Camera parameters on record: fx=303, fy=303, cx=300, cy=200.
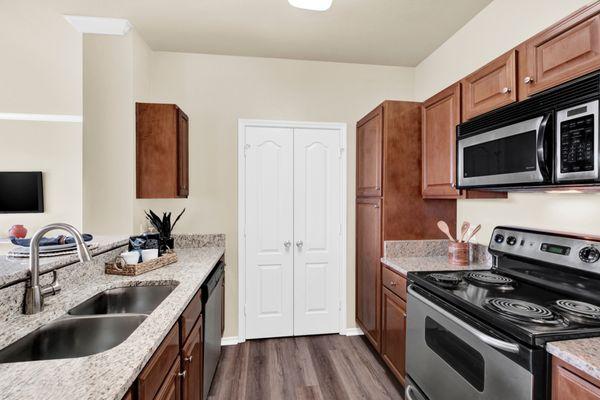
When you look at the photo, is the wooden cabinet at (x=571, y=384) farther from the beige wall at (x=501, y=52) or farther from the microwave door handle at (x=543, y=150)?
the beige wall at (x=501, y=52)

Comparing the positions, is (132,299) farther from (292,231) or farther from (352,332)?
(352,332)

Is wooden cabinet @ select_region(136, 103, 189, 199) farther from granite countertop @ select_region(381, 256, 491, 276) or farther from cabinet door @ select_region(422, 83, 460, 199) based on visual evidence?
cabinet door @ select_region(422, 83, 460, 199)

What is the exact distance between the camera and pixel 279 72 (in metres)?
2.89

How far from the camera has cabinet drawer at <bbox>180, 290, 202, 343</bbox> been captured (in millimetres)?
1413

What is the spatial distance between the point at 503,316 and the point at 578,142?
2.40ft

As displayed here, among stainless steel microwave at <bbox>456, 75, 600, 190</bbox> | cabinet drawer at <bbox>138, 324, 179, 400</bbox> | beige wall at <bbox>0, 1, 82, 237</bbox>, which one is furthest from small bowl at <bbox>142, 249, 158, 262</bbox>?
stainless steel microwave at <bbox>456, 75, 600, 190</bbox>

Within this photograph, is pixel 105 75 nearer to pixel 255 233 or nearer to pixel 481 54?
pixel 255 233

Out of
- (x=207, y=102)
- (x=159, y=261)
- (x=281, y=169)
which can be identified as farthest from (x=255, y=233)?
(x=207, y=102)

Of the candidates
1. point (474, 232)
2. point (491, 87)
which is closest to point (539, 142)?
point (491, 87)

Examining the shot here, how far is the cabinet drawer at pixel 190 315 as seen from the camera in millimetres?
1413

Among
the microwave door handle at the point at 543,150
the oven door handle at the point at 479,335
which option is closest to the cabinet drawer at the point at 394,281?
the oven door handle at the point at 479,335

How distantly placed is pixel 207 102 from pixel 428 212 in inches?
85.0

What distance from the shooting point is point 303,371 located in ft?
7.80

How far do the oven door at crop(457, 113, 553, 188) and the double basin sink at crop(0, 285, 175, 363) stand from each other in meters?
1.85
